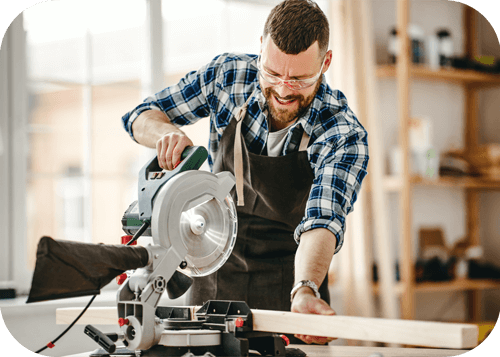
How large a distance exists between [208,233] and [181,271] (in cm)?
10

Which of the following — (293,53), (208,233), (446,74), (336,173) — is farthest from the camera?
(446,74)

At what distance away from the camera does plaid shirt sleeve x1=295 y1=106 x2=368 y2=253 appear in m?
1.44

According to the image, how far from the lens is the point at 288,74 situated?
142 centimetres

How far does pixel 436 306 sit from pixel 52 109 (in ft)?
9.08

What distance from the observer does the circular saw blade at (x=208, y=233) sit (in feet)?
3.79

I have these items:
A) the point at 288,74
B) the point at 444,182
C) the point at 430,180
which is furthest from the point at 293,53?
the point at 444,182

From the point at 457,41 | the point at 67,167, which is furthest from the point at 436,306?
the point at 67,167

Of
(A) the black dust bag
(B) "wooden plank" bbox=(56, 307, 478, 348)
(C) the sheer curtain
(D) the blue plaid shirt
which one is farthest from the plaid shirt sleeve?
(C) the sheer curtain

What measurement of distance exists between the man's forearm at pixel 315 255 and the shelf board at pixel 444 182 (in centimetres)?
192

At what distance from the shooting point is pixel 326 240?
139 centimetres

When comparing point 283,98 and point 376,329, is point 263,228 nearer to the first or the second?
point 283,98

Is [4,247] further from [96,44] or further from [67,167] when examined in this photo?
[96,44]

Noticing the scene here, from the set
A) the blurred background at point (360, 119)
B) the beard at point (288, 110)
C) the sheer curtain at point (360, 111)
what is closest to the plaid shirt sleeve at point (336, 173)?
the beard at point (288, 110)

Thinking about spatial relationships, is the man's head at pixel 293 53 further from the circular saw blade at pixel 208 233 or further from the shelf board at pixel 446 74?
the shelf board at pixel 446 74
